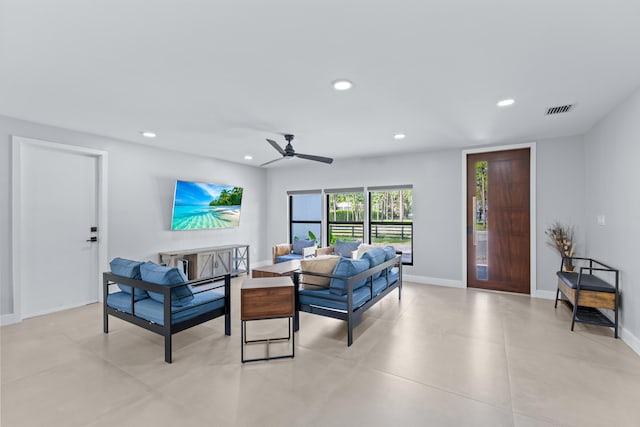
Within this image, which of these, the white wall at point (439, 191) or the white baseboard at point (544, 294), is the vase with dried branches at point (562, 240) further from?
the white baseboard at point (544, 294)

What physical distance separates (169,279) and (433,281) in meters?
4.47

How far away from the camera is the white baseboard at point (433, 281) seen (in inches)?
211

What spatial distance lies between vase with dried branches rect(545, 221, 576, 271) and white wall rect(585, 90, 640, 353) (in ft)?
1.19

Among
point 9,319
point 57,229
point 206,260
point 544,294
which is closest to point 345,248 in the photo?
point 206,260

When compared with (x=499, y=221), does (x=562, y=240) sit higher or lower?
lower

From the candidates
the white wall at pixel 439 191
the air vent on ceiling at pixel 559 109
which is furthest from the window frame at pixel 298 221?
the air vent on ceiling at pixel 559 109

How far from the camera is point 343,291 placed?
3.18 m

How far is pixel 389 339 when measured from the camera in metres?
3.18

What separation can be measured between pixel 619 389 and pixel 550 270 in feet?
8.99

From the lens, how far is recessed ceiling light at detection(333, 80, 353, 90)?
2670 millimetres

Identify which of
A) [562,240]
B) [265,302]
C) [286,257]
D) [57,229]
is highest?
[57,229]

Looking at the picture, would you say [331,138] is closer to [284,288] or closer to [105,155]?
[284,288]

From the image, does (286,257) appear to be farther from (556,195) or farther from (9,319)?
(556,195)

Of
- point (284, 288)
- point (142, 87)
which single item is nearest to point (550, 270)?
point (284, 288)
